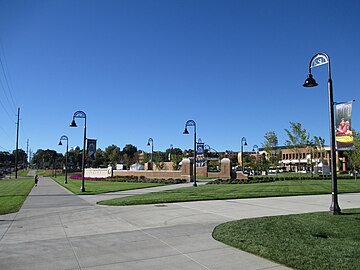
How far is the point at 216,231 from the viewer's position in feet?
28.2

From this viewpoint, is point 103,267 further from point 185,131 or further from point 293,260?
point 185,131

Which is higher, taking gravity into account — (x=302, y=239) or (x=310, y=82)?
(x=310, y=82)

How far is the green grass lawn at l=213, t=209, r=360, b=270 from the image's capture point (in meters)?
5.71

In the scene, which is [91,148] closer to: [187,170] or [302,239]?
[187,170]

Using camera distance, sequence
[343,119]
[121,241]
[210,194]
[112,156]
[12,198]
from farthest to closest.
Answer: [112,156] < [210,194] < [12,198] < [343,119] < [121,241]

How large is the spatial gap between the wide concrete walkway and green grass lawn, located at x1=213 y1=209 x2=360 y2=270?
0.36 meters

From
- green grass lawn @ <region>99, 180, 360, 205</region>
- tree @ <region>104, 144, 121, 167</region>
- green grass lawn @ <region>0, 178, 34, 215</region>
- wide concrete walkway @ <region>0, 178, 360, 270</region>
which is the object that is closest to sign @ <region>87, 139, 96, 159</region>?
green grass lawn @ <region>0, 178, 34, 215</region>

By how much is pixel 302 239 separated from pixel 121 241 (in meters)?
4.26

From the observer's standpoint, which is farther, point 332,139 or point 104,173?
point 104,173

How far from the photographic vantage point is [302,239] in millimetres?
7242

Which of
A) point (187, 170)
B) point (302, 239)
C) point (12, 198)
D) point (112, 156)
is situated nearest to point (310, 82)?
point (302, 239)

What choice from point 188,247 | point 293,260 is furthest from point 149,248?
point 293,260

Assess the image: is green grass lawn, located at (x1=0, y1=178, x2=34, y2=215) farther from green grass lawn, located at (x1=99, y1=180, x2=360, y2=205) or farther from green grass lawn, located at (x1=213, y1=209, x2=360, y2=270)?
green grass lawn, located at (x1=213, y1=209, x2=360, y2=270)

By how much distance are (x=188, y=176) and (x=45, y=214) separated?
1199 inches
